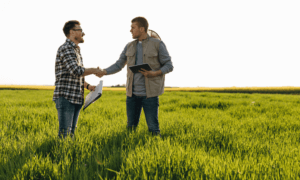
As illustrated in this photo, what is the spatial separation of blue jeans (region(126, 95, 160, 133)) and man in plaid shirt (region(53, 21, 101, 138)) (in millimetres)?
953

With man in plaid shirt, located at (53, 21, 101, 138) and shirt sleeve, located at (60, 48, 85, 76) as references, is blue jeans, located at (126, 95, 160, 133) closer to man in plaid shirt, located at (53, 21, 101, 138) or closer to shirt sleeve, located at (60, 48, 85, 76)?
man in plaid shirt, located at (53, 21, 101, 138)

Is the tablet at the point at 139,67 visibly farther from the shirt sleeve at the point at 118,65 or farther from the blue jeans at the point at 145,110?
the shirt sleeve at the point at 118,65

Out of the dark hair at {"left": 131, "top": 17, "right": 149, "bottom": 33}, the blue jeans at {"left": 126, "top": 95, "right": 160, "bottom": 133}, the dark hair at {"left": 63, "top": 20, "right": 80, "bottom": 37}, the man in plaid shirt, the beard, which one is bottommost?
the blue jeans at {"left": 126, "top": 95, "right": 160, "bottom": 133}

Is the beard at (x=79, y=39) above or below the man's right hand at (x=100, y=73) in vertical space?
above

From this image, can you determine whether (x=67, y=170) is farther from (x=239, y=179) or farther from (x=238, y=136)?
(x=238, y=136)

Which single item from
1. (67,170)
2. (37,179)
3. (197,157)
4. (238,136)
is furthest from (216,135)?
(37,179)

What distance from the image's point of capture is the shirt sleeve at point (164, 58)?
321 centimetres

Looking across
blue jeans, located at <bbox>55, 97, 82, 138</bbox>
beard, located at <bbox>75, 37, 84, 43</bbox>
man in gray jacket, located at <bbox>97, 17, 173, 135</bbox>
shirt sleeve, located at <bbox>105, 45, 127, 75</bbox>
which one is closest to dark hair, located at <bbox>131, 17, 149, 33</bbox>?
man in gray jacket, located at <bbox>97, 17, 173, 135</bbox>

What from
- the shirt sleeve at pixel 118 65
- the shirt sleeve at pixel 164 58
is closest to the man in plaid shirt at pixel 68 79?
the shirt sleeve at pixel 118 65

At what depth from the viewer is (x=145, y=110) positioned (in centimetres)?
333

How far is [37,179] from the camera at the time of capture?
189cm

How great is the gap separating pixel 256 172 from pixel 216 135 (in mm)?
1584

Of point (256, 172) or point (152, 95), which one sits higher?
point (152, 95)

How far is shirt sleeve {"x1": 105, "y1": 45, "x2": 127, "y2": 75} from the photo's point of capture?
370 centimetres
